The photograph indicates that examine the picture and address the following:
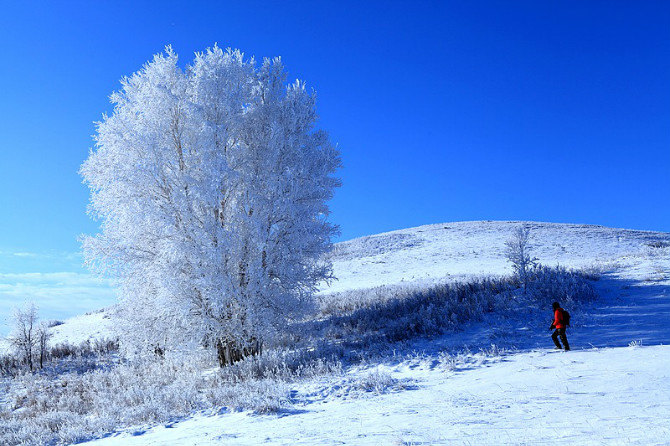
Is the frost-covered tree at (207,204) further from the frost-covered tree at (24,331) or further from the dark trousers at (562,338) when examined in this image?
the frost-covered tree at (24,331)

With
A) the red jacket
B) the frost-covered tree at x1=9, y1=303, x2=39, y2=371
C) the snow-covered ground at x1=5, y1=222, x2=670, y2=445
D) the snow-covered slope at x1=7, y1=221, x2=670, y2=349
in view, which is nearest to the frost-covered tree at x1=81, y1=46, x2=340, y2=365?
the snow-covered ground at x1=5, y1=222, x2=670, y2=445

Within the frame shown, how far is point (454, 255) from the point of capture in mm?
36656

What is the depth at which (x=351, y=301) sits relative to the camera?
20344 millimetres

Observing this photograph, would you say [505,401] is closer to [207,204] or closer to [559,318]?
[559,318]

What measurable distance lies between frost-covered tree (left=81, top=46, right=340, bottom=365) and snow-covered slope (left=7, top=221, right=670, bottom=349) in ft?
27.2

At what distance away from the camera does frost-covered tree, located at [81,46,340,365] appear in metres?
11.3

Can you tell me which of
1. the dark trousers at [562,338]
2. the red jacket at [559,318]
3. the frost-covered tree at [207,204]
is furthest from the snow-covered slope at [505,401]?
the frost-covered tree at [207,204]

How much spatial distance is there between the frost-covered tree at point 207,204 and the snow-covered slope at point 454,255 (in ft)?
27.2

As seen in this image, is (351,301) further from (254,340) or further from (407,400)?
(407,400)

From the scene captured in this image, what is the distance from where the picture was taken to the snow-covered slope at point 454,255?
25.8m

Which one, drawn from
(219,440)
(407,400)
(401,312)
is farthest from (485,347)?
(219,440)

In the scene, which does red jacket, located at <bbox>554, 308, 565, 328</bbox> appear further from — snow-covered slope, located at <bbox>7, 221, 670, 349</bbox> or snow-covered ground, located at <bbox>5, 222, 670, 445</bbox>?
snow-covered slope, located at <bbox>7, 221, 670, 349</bbox>

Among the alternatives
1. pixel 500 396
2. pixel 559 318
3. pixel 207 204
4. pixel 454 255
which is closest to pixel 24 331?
pixel 207 204

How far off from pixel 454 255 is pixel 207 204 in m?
29.0
